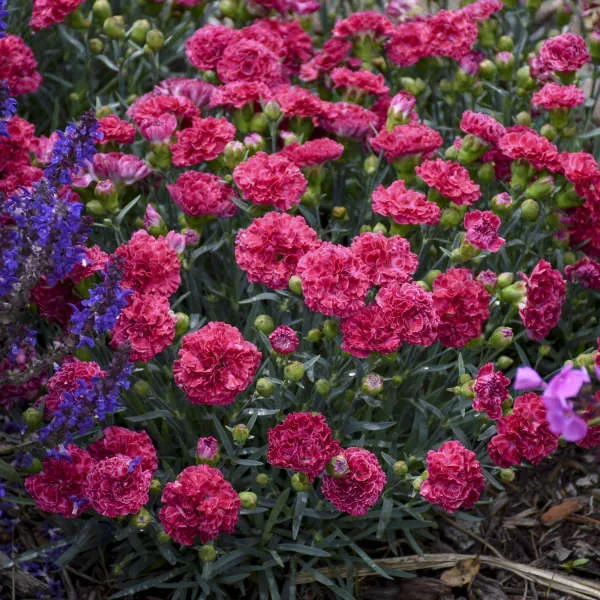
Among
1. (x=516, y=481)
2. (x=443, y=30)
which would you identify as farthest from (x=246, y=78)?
(x=516, y=481)

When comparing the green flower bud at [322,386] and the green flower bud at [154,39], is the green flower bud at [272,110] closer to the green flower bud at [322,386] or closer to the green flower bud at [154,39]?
the green flower bud at [154,39]

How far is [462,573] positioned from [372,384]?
662 millimetres

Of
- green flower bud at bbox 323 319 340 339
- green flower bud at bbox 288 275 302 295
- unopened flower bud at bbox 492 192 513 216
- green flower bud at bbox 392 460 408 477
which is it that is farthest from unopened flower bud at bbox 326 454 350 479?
unopened flower bud at bbox 492 192 513 216

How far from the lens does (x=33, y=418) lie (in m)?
2.20

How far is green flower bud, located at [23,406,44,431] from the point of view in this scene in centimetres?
219

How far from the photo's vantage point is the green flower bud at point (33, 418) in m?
2.19

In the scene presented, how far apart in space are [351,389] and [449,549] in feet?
1.98

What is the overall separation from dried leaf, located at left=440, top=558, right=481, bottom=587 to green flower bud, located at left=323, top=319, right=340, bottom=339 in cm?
77

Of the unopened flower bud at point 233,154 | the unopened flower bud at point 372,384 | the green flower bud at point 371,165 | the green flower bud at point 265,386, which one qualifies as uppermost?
the unopened flower bud at point 233,154

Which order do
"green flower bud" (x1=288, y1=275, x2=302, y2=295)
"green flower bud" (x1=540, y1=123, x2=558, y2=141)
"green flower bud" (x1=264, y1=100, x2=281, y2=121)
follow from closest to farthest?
"green flower bud" (x1=288, y1=275, x2=302, y2=295)
"green flower bud" (x1=264, y1=100, x2=281, y2=121)
"green flower bud" (x1=540, y1=123, x2=558, y2=141)

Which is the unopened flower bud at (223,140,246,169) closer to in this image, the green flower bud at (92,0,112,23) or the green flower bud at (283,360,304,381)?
the green flower bud at (283,360,304,381)

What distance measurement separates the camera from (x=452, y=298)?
2225 millimetres

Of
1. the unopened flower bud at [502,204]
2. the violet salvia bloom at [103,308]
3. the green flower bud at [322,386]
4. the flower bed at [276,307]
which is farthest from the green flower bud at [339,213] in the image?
the violet salvia bloom at [103,308]

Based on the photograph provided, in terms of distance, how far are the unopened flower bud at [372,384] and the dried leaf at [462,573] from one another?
62 centimetres
